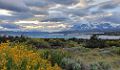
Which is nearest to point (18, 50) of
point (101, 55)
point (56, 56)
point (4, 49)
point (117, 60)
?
point (4, 49)

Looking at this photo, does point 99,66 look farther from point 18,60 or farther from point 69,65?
point 18,60

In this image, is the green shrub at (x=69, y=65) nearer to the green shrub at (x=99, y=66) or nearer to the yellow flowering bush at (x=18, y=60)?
the green shrub at (x=99, y=66)

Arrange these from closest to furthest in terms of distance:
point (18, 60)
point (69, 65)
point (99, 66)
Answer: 1. point (18, 60)
2. point (69, 65)
3. point (99, 66)

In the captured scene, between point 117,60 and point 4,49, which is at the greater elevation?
point 4,49

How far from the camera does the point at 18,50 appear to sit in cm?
1404

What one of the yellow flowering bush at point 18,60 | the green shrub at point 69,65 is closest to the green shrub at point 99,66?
the green shrub at point 69,65

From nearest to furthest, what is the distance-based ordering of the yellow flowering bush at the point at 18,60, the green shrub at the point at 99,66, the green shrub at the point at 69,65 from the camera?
the yellow flowering bush at the point at 18,60 < the green shrub at the point at 69,65 < the green shrub at the point at 99,66

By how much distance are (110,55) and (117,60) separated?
294 centimetres

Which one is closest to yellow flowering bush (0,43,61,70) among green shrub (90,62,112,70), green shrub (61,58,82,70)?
green shrub (61,58,82,70)

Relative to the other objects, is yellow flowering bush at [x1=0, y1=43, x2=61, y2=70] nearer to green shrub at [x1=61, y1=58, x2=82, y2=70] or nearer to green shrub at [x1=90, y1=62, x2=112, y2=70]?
green shrub at [x1=61, y1=58, x2=82, y2=70]

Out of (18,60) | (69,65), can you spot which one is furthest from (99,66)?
(18,60)

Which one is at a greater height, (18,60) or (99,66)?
(18,60)

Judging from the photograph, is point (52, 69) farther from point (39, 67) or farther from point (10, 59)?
point (10, 59)

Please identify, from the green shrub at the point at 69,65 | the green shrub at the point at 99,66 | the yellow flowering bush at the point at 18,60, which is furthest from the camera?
the green shrub at the point at 99,66
